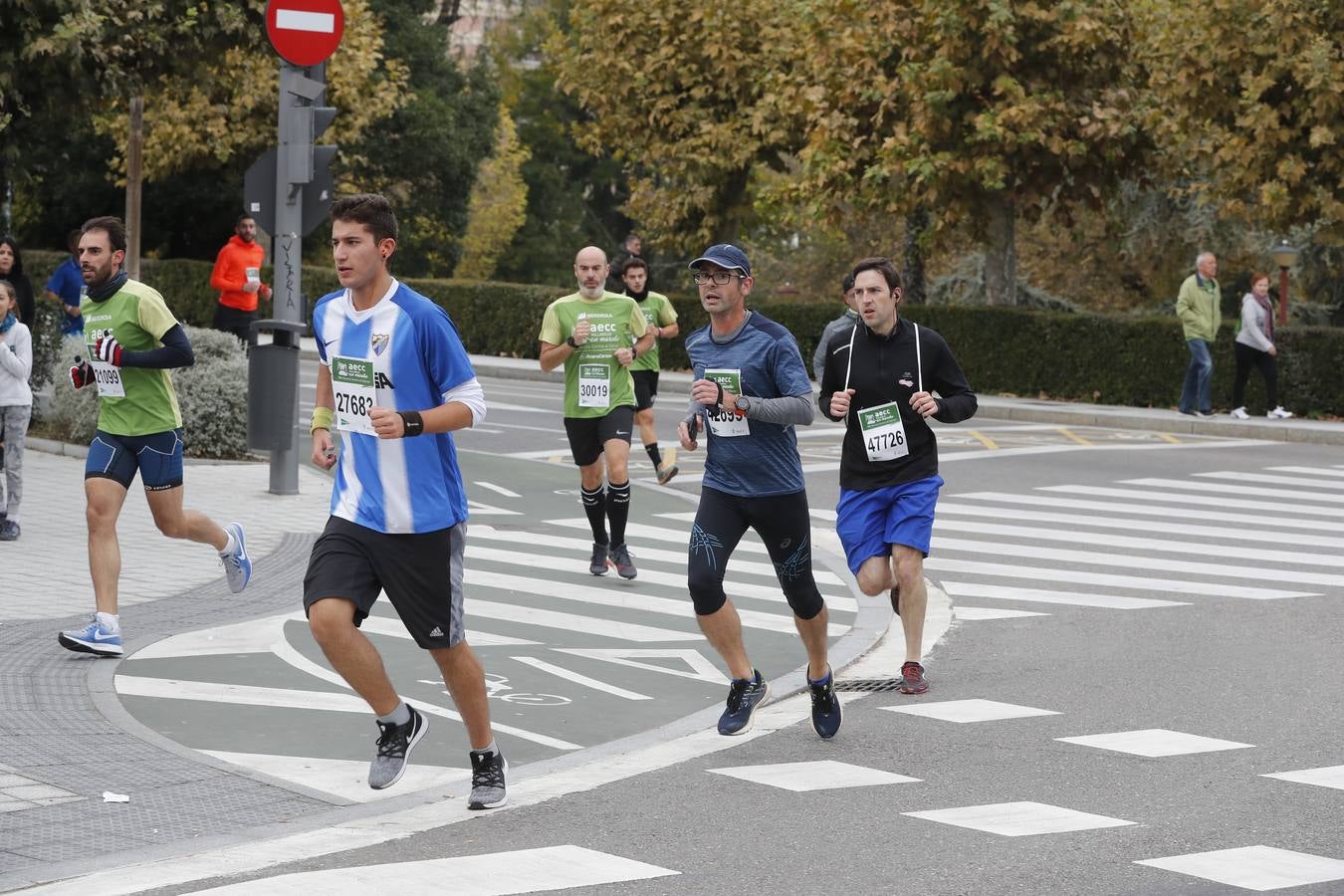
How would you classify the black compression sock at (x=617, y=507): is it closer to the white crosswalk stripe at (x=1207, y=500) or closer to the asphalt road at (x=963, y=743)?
the asphalt road at (x=963, y=743)

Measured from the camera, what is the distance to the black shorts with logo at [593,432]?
38.2 ft

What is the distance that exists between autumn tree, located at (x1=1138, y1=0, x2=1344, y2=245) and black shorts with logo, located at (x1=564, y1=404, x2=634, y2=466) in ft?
51.1

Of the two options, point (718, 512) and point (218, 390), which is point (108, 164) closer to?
point (218, 390)

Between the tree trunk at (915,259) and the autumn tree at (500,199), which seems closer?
the tree trunk at (915,259)

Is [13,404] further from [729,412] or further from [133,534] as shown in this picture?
[729,412]

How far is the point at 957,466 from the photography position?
1884 cm

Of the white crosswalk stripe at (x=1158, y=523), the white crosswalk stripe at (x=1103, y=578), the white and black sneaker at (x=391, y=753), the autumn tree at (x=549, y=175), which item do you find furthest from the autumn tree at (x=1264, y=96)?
the autumn tree at (x=549, y=175)

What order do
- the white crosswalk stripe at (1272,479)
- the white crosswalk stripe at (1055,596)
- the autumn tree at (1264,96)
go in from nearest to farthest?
the white crosswalk stripe at (1055,596)
the white crosswalk stripe at (1272,479)
the autumn tree at (1264,96)

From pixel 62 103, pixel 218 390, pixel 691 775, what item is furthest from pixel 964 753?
pixel 62 103

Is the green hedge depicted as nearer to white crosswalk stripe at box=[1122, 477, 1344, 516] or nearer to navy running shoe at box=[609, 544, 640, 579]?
white crosswalk stripe at box=[1122, 477, 1344, 516]

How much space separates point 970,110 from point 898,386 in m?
21.0

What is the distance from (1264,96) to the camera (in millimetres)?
26312

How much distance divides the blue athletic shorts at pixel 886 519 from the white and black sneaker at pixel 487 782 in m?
2.77

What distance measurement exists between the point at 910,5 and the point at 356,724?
76.6ft
